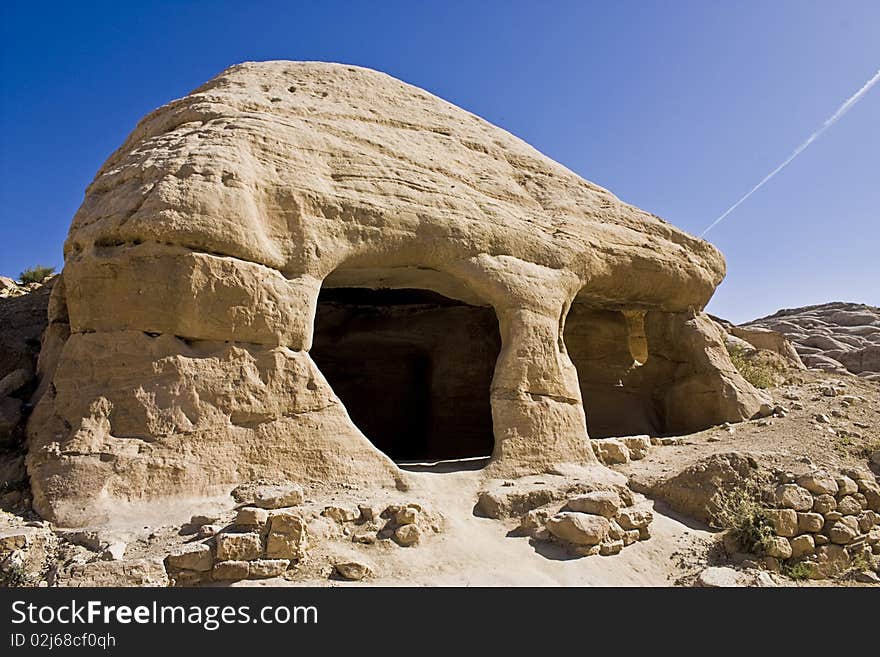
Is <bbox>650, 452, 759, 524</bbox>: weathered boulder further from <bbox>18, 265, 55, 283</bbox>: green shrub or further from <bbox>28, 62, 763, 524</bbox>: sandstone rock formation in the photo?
<bbox>18, 265, 55, 283</bbox>: green shrub

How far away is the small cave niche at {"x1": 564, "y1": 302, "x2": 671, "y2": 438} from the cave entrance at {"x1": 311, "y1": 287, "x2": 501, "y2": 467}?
53.2 inches

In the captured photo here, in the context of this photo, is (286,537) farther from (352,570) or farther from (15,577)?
(15,577)

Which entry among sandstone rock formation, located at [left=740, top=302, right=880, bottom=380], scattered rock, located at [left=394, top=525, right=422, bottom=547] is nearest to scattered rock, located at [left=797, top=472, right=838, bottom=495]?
scattered rock, located at [left=394, top=525, right=422, bottom=547]

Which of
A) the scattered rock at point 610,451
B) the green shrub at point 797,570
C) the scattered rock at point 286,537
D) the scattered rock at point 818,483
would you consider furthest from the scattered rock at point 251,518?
the scattered rock at point 818,483

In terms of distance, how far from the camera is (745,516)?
643cm

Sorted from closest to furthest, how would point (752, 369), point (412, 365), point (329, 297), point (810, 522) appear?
1. point (810, 522)
2. point (329, 297)
3. point (752, 369)
4. point (412, 365)

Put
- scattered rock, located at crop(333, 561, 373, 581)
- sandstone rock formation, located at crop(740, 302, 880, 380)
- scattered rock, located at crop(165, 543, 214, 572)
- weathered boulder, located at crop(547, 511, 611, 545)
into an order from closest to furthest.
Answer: scattered rock, located at crop(165, 543, 214, 572) < scattered rock, located at crop(333, 561, 373, 581) < weathered boulder, located at crop(547, 511, 611, 545) < sandstone rock formation, located at crop(740, 302, 880, 380)

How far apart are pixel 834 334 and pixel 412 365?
16670mm

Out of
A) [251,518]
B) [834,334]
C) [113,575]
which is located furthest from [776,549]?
[834,334]

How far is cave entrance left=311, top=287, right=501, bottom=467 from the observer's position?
11.1 metres

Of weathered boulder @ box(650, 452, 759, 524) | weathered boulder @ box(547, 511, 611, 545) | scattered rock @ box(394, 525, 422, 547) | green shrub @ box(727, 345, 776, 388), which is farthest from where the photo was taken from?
green shrub @ box(727, 345, 776, 388)

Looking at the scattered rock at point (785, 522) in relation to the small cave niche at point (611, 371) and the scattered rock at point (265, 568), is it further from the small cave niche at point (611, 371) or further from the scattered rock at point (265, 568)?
the scattered rock at point (265, 568)

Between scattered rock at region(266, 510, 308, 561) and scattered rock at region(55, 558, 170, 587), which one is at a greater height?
scattered rock at region(266, 510, 308, 561)
